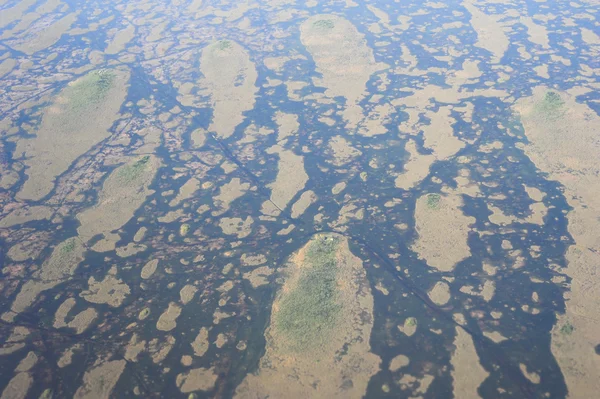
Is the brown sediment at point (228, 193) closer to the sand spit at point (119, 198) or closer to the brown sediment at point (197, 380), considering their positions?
the sand spit at point (119, 198)

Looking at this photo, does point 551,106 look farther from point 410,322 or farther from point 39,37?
point 39,37

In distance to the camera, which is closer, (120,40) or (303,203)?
(303,203)

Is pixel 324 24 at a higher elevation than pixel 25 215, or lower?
lower

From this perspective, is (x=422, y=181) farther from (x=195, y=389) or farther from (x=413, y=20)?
(x=413, y=20)

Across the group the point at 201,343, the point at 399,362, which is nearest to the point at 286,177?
the point at 201,343

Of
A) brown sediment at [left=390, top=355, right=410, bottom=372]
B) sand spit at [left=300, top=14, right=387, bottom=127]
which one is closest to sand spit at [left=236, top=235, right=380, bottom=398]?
brown sediment at [left=390, top=355, right=410, bottom=372]
